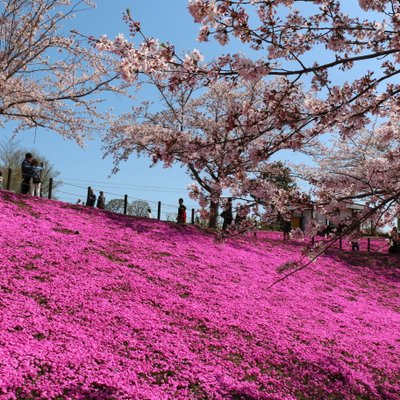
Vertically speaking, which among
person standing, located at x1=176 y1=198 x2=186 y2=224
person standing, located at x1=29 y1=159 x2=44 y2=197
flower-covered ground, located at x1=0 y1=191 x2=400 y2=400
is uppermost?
person standing, located at x1=29 y1=159 x2=44 y2=197

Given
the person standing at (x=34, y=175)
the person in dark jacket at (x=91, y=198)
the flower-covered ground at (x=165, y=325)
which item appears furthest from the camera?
the person in dark jacket at (x=91, y=198)

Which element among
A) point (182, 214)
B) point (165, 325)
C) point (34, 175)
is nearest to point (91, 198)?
point (182, 214)

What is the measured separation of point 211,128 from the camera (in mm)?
27578

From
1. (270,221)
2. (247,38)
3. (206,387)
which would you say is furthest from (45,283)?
(247,38)

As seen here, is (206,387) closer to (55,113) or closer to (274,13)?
(274,13)

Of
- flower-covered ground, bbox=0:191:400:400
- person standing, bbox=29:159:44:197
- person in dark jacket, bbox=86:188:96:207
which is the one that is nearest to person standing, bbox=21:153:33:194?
person standing, bbox=29:159:44:197

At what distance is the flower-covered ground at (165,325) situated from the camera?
5.36 m

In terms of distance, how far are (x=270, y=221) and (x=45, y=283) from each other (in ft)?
14.4

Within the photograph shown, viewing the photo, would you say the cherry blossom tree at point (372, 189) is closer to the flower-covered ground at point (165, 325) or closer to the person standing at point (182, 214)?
the flower-covered ground at point (165, 325)

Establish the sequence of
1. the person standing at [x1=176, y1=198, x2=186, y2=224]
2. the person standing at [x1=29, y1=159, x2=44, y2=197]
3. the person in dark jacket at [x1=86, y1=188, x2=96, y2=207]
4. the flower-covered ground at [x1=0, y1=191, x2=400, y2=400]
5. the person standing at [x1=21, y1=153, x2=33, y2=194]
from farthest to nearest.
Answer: the person in dark jacket at [x1=86, y1=188, x2=96, y2=207] → the person standing at [x1=176, y1=198, x2=186, y2=224] → the person standing at [x1=29, y1=159, x2=44, y2=197] → the person standing at [x1=21, y1=153, x2=33, y2=194] → the flower-covered ground at [x1=0, y1=191, x2=400, y2=400]

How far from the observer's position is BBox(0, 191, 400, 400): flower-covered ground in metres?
5.36

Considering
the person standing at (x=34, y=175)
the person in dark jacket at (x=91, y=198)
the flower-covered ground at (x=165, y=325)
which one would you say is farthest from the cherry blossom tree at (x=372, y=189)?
the person in dark jacket at (x=91, y=198)

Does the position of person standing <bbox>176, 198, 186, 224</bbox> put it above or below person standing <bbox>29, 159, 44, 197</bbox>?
below

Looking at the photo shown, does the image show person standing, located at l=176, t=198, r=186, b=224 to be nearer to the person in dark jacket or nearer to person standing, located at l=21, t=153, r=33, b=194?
the person in dark jacket
